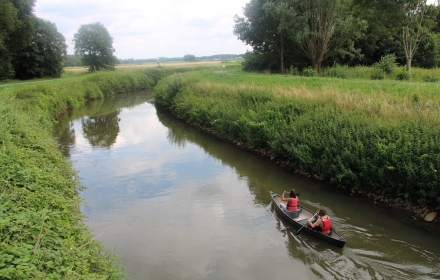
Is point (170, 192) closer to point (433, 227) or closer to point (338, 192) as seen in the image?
point (338, 192)

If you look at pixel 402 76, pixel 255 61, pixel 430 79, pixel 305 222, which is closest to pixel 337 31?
pixel 402 76

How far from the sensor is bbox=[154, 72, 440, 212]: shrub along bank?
32.6 ft

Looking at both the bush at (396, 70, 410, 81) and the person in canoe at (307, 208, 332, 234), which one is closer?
the person in canoe at (307, 208, 332, 234)

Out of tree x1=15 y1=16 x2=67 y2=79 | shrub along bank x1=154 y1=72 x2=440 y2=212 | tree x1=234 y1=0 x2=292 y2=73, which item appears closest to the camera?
shrub along bank x1=154 y1=72 x2=440 y2=212

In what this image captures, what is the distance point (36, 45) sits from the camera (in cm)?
4434

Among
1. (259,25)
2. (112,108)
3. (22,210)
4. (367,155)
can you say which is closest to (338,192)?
(367,155)

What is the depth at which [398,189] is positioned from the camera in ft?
33.5

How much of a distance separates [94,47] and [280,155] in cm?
6141

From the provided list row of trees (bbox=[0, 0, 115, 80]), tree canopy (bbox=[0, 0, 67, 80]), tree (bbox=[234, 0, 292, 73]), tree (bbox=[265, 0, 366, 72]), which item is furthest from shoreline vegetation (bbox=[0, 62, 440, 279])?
row of trees (bbox=[0, 0, 115, 80])

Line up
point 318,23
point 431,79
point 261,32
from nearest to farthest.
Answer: point 431,79 → point 318,23 → point 261,32

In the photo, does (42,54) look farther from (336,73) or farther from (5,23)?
(336,73)

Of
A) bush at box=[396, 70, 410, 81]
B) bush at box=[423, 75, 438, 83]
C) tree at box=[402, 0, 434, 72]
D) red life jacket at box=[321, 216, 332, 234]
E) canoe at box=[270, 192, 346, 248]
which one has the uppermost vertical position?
tree at box=[402, 0, 434, 72]

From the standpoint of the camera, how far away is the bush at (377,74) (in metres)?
22.5

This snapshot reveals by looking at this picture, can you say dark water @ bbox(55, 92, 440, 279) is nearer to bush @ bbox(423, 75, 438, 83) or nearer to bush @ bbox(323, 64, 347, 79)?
bush @ bbox(323, 64, 347, 79)
